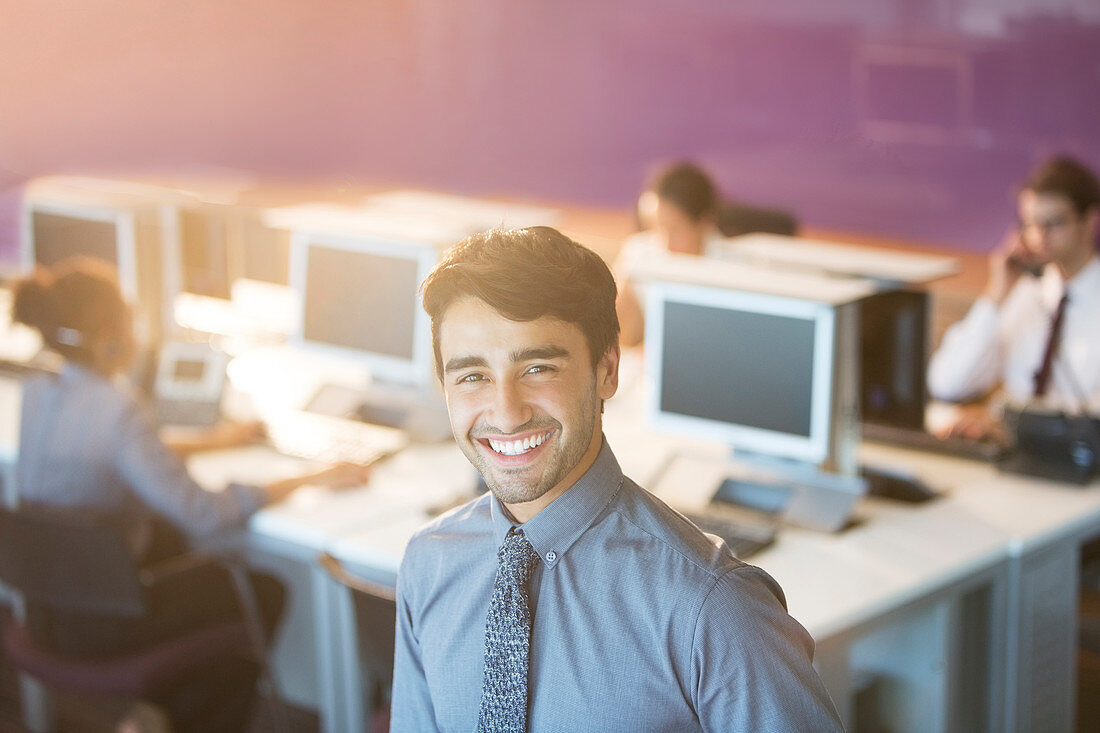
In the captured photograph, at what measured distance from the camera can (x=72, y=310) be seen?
2855mm

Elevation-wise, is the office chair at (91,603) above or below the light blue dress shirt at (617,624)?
below

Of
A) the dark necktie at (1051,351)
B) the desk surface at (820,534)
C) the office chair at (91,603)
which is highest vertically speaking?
the dark necktie at (1051,351)

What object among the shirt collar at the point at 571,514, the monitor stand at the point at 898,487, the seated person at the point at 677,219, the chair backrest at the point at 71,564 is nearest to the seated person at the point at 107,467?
the chair backrest at the point at 71,564

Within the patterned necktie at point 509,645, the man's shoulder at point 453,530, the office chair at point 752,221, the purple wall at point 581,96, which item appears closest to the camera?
the patterned necktie at point 509,645

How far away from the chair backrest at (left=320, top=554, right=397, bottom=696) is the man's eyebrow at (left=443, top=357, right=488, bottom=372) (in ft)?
2.98

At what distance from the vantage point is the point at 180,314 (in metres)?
4.18

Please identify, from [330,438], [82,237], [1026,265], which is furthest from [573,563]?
[82,237]

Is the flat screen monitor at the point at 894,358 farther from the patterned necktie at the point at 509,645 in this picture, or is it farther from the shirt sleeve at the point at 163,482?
the patterned necktie at the point at 509,645

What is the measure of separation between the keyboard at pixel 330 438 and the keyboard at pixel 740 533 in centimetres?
97

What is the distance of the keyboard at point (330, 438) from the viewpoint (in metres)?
3.32

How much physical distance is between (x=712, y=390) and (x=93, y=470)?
1444mm

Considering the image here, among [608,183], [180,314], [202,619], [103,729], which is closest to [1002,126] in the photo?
[608,183]

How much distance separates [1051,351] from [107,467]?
102 inches

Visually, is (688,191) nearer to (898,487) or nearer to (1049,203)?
(1049,203)
